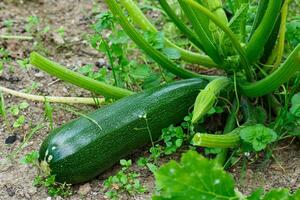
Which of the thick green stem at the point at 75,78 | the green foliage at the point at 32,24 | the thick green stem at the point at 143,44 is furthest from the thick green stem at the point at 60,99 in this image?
the green foliage at the point at 32,24

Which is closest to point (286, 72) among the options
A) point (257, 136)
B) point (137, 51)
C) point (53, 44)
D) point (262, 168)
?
point (257, 136)

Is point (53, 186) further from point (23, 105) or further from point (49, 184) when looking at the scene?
point (23, 105)

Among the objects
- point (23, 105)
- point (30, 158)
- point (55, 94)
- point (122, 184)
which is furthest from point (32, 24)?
point (122, 184)

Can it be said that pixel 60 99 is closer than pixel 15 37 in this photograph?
Yes

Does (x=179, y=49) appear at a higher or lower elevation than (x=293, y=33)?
lower

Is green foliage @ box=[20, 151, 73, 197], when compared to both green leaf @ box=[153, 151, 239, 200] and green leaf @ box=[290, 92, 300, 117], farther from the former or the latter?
green leaf @ box=[290, 92, 300, 117]
